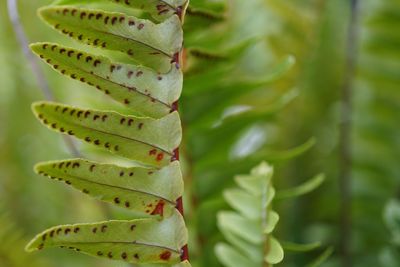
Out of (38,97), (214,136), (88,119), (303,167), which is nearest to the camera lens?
(88,119)

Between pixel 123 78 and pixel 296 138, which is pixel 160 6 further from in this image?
pixel 296 138

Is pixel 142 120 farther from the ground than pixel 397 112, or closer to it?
farther from the ground

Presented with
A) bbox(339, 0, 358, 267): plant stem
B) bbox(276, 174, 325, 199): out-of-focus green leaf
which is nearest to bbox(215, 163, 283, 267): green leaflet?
bbox(276, 174, 325, 199): out-of-focus green leaf

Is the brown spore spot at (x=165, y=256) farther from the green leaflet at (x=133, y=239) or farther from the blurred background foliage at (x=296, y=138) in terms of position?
the blurred background foliage at (x=296, y=138)

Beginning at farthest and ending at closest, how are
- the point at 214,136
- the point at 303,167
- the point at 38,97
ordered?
the point at 38,97, the point at 303,167, the point at 214,136

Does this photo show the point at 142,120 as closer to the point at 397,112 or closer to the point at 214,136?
the point at 214,136

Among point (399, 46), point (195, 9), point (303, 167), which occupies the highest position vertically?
point (195, 9)

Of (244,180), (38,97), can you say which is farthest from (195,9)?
(38,97)

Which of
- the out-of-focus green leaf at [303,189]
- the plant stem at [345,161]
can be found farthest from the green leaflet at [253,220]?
the plant stem at [345,161]
